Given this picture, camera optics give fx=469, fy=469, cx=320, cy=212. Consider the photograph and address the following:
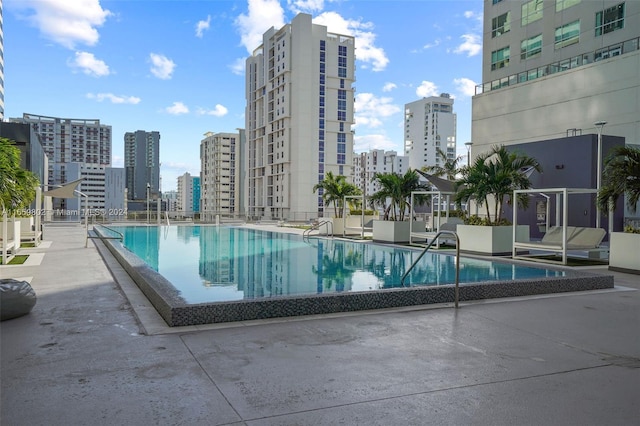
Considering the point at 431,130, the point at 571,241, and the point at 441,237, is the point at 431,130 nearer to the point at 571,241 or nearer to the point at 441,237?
the point at 441,237

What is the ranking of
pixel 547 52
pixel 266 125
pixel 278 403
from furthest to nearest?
pixel 266 125
pixel 547 52
pixel 278 403

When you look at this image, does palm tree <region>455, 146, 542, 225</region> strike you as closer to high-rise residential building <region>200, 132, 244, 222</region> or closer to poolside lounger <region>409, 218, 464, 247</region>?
poolside lounger <region>409, 218, 464, 247</region>

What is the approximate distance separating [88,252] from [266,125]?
67.9 meters

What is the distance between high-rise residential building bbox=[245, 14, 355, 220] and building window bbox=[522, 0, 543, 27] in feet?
131

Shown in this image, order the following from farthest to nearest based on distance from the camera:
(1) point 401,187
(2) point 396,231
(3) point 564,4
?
1. (3) point 564,4
2. (1) point 401,187
3. (2) point 396,231

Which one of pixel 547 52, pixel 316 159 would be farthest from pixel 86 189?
pixel 547 52

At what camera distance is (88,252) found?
14125 mm

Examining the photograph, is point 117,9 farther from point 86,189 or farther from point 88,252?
point 86,189

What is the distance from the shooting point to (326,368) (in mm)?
4129

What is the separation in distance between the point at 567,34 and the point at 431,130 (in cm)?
10616

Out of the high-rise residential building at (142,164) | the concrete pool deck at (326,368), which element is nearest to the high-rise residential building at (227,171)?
the high-rise residential building at (142,164)

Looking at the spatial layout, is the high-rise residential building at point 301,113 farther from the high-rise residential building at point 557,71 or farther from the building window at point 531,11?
the building window at point 531,11

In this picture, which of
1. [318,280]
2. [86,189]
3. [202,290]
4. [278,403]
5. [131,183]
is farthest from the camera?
[131,183]

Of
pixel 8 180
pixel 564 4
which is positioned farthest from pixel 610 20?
pixel 8 180
